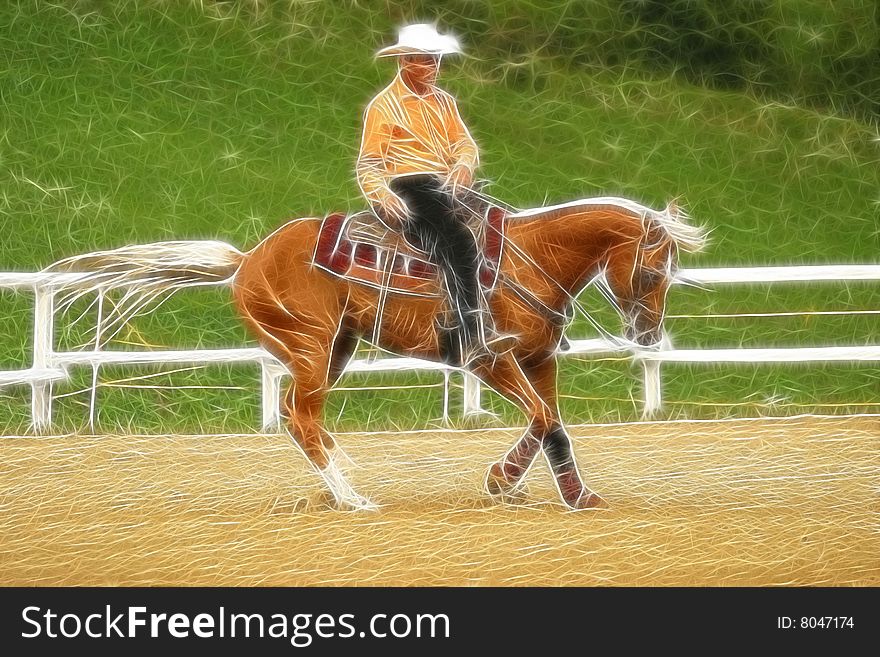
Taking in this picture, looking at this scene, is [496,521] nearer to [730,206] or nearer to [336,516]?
[336,516]

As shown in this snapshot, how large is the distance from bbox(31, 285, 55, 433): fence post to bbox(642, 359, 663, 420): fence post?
2334 mm

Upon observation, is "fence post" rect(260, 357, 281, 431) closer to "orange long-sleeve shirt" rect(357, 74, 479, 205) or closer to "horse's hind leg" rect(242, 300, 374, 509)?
"horse's hind leg" rect(242, 300, 374, 509)

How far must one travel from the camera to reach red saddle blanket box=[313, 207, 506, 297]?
3.04 m

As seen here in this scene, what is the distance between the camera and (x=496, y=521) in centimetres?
305

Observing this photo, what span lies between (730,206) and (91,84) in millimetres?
2460

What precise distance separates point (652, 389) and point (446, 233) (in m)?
1.53

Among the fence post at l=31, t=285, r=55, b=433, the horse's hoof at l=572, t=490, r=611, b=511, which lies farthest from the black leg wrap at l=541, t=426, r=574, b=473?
the fence post at l=31, t=285, r=55, b=433

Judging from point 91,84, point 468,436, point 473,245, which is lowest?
point 468,436

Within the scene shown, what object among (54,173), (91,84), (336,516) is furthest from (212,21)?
(336,516)

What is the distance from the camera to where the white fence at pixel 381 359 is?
4.00m

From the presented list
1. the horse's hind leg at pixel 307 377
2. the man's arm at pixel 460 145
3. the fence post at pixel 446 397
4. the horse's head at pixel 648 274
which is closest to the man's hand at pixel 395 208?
the man's arm at pixel 460 145

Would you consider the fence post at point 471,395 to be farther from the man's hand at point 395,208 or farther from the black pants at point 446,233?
the man's hand at point 395,208

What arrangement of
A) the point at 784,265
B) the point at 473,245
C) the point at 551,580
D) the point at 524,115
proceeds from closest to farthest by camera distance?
the point at 551,580, the point at 473,245, the point at 524,115, the point at 784,265

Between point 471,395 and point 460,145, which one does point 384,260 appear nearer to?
point 460,145
